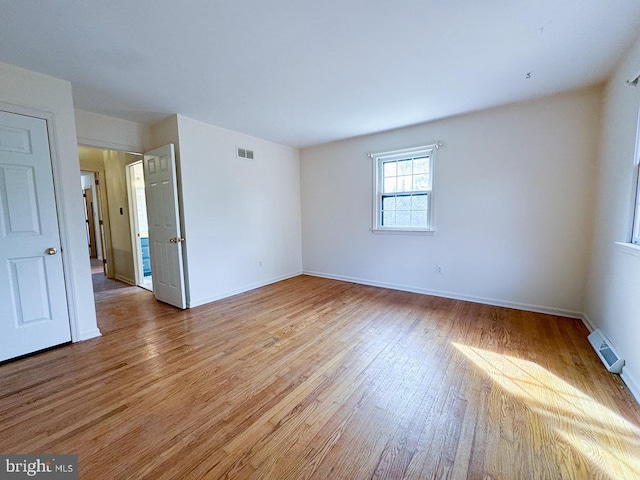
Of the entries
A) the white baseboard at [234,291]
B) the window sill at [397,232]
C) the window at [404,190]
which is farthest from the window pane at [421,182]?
the white baseboard at [234,291]

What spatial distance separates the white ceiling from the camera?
164 cm

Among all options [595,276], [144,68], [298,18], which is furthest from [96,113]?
[595,276]

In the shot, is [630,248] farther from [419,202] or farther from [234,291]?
[234,291]

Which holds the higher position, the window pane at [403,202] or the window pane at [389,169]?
the window pane at [389,169]

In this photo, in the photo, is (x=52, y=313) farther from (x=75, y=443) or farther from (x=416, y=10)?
(x=416, y=10)

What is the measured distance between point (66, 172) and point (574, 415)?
4409 millimetres

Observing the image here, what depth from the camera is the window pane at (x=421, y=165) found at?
3.85 metres

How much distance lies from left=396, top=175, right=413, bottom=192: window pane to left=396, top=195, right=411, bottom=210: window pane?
0.11 m

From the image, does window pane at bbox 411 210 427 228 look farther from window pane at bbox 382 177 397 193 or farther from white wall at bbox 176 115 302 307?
white wall at bbox 176 115 302 307

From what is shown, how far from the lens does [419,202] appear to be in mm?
3947

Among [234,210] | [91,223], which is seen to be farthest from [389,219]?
[91,223]

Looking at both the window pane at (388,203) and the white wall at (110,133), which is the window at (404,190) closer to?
the window pane at (388,203)

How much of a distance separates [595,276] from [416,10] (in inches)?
117

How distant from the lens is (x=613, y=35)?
1.92m
